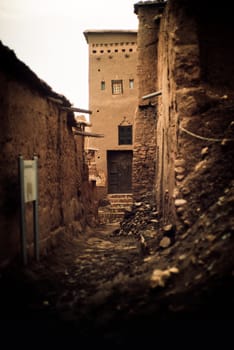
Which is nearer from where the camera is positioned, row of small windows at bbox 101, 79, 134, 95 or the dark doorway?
the dark doorway

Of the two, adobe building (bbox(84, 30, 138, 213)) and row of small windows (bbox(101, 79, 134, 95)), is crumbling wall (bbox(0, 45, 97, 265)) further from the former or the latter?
row of small windows (bbox(101, 79, 134, 95))

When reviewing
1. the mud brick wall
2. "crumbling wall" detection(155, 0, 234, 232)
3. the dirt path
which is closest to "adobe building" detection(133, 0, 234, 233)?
"crumbling wall" detection(155, 0, 234, 232)

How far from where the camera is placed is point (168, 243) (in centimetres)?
506

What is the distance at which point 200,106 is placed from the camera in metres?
5.09

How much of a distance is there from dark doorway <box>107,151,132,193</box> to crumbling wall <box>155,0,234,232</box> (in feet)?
48.8

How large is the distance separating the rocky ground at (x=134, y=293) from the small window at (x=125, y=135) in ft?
50.3

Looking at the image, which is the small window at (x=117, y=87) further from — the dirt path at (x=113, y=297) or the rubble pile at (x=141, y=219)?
the dirt path at (x=113, y=297)

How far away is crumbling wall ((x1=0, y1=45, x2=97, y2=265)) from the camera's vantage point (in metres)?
4.40

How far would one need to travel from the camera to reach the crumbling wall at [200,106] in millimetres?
4895

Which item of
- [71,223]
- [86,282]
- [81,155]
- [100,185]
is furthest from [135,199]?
[100,185]

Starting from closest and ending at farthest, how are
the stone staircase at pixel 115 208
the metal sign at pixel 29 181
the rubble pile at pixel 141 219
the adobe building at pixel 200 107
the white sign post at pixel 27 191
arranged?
1. the white sign post at pixel 27 191
2. the metal sign at pixel 29 181
3. the adobe building at pixel 200 107
4. the rubble pile at pixel 141 219
5. the stone staircase at pixel 115 208

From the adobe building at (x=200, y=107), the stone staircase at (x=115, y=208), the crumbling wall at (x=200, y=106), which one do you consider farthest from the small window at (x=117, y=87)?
the crumbling wall at (x=200, y=106)

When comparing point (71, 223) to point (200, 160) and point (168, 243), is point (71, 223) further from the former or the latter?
point (200, 160)

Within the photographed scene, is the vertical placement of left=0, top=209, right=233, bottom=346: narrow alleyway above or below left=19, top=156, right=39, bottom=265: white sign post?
below
